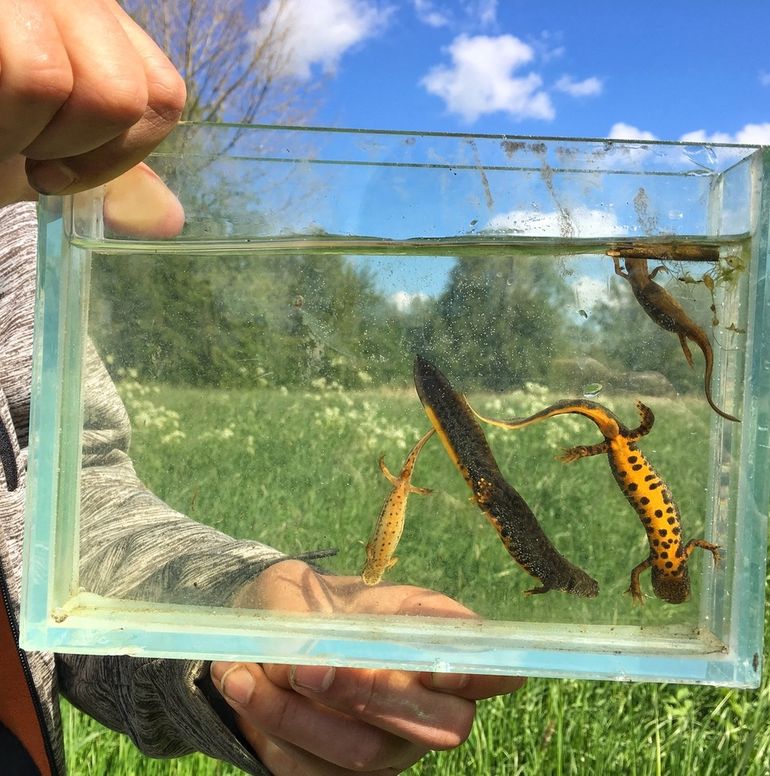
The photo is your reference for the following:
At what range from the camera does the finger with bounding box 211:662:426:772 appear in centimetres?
163

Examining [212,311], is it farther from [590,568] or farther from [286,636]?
[590,568]

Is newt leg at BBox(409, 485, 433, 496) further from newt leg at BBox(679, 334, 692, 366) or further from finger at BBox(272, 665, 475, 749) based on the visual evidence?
newt leg at BBox(679, 334, 692, 366)

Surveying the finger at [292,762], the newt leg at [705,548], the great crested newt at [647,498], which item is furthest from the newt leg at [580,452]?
the finger at [292,762]

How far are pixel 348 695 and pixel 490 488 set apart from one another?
497 millimetres

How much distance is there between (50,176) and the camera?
1.20m

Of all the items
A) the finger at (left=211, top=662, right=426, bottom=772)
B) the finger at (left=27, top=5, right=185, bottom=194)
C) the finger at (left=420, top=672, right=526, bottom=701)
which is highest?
the finger at (left=27, top=5, right=185, bottom=194)

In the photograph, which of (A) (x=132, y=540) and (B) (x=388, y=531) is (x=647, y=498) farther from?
(A) (x=132, y=540)

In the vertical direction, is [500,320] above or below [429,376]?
above

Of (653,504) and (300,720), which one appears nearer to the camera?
(653,504)

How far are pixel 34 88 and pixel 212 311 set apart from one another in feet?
1.62

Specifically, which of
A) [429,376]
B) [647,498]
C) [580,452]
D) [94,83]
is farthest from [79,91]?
[647,498]

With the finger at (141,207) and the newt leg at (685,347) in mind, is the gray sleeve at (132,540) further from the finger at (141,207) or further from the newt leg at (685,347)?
the newt leg at (685,347)

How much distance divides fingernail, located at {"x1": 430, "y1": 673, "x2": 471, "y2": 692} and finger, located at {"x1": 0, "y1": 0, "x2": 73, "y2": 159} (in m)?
1.14

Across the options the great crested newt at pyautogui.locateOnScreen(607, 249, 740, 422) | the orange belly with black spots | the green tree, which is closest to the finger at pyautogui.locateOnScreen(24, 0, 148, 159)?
the green tree
